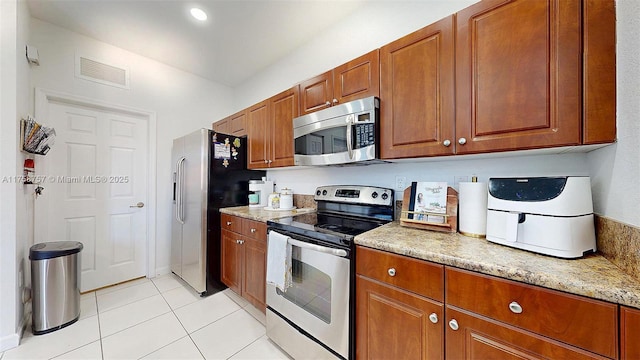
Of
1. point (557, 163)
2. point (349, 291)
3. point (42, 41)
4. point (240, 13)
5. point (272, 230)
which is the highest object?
point (240, 13)

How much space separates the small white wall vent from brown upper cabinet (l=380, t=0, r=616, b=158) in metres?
2.99

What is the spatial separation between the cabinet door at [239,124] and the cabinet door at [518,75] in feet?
7.20

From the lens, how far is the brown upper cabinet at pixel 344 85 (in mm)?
1561

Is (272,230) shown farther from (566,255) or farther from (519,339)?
(566,255)

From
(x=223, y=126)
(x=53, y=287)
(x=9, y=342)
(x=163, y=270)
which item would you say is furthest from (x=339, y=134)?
(x=163, y=270)

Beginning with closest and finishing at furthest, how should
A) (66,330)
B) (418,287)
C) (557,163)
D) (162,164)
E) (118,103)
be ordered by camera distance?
(418,287) → (557,163) → (66,330) → (118,103) → (162,164)

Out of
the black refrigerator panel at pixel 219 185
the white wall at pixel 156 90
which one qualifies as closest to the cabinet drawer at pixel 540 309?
the black refrigerator panel at pixel 219 185

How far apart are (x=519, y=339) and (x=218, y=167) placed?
2.50 m

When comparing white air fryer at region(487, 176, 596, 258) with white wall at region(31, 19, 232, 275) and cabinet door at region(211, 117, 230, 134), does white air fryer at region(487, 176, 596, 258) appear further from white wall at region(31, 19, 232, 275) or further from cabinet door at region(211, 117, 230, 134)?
white wall at region(31, 19, 232, 275)

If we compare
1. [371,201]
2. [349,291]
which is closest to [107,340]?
[349,291]

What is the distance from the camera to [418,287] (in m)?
1.01

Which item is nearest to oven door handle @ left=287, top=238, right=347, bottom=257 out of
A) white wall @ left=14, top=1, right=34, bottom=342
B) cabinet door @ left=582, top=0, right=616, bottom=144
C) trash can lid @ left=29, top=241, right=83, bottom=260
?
cabinet door @ left=582, top=0, right=616, bottom=144

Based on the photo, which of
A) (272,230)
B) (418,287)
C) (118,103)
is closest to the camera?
(418,287)

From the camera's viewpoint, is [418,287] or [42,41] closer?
[418,287]
